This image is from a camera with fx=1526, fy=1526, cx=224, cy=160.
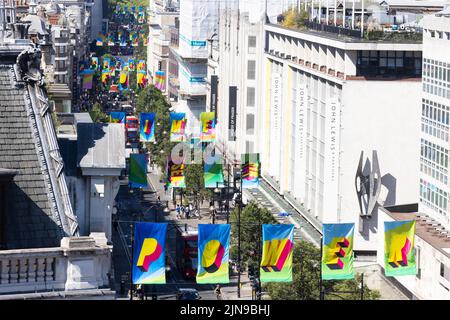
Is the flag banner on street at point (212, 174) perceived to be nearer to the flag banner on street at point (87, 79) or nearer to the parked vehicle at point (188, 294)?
the parked vehicle at point (188, 294)

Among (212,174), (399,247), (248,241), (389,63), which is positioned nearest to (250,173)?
(212,174)

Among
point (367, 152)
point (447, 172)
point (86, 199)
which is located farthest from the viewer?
point (367, 152)

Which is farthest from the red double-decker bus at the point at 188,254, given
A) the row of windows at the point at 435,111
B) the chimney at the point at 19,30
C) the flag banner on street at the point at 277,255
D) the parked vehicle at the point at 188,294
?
the chimney at the point at 19,30

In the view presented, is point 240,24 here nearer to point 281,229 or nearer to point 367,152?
point 367,152

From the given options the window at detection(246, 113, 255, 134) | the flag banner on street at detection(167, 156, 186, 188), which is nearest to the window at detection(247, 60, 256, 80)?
the window at detection(246, 113, 255, 134)

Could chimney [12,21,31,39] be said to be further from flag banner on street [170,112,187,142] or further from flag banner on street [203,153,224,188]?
flag banner on street [170,112,187,142]
